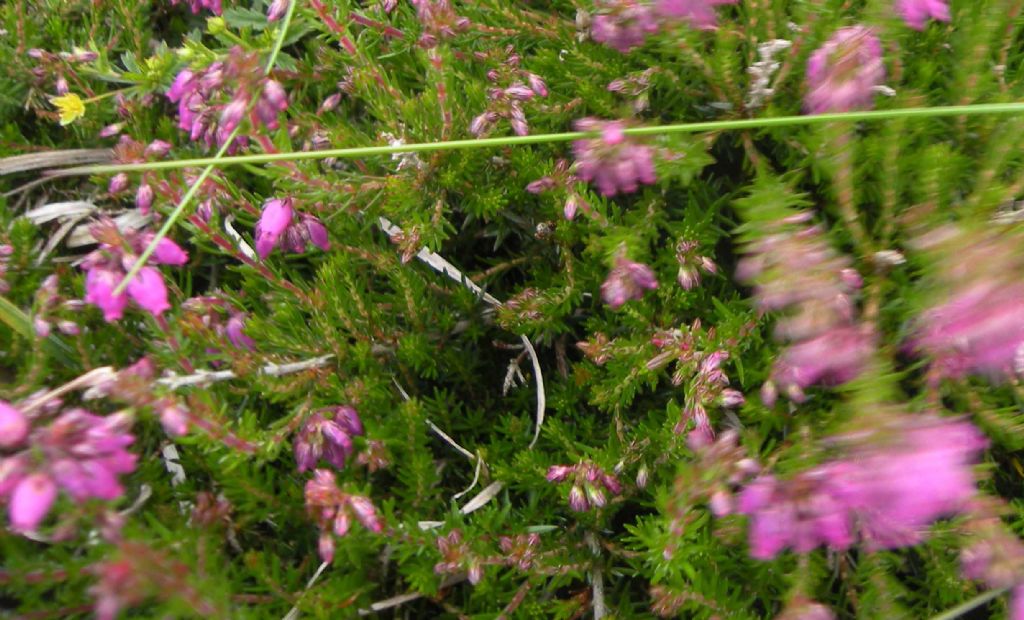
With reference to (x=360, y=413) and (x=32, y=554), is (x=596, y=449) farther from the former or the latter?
(x=32, y=554)

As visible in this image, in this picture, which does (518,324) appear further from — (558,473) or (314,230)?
(314,230)

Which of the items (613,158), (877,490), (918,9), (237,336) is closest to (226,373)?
(237,336)

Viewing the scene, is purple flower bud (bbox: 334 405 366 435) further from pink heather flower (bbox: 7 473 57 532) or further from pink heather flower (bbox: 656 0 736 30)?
pink heather flower (bbox: 656 0 736 30)

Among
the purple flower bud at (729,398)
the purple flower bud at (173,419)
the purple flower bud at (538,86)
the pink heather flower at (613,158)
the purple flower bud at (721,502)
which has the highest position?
the pink heather flower at (613,158)

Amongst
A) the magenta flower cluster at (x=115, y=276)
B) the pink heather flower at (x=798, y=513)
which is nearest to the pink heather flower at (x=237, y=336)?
the magenta flower cluster at (x=115, y=276)

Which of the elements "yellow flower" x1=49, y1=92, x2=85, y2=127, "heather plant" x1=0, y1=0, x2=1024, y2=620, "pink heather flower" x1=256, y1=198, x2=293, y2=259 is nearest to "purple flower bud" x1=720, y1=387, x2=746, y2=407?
"heather plant" x1=0, y1=0, x2=1024, y2=620

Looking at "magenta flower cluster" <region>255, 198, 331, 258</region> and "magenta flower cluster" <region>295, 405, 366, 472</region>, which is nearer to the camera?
"magenta flower cluster" <region>295, 405, 366, 472</region>

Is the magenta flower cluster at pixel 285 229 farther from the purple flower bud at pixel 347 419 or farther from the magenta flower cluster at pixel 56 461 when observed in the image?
the magenta flower cluster at pixel 56 461
